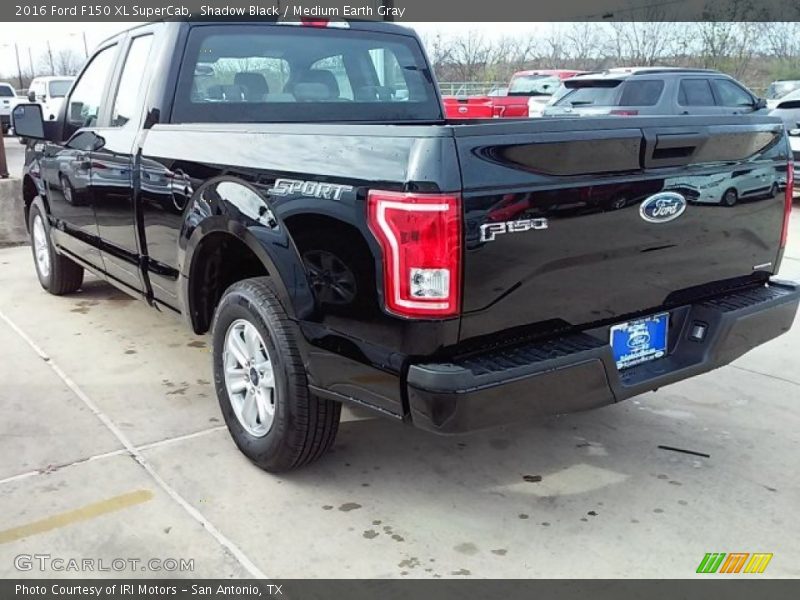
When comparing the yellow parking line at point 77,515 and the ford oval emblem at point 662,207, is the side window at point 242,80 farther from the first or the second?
the ford oval emblem at point 662,207

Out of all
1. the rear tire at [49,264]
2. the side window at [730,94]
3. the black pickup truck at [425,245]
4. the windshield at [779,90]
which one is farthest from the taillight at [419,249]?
the windshield at [779,90]

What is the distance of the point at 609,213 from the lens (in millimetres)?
2768

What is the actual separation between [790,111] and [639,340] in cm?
1006

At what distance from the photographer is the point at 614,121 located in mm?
2756

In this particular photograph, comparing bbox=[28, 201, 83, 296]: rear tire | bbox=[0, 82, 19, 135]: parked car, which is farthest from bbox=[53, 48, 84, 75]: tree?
bbox=[28, 201, 83, 296]: rear tire

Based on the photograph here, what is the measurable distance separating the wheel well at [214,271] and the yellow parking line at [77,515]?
908mm

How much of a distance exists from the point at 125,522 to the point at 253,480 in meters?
0.54

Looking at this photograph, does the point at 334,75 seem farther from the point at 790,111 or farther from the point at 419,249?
the point at 790,111

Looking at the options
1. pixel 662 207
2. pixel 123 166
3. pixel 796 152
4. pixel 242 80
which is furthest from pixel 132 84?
pixel 796 152

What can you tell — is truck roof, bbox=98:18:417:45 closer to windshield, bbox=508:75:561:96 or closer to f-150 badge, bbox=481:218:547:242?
f-150 badge, bbox=481:218:547:242

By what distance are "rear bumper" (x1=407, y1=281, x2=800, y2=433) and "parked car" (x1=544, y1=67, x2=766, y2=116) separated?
890cm

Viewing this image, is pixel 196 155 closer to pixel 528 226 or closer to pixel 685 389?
pixel 528 226

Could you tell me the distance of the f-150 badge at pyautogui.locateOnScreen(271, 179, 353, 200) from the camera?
2.63 m

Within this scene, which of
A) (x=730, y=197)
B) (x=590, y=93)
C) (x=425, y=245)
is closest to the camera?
(x=425, y=245)
